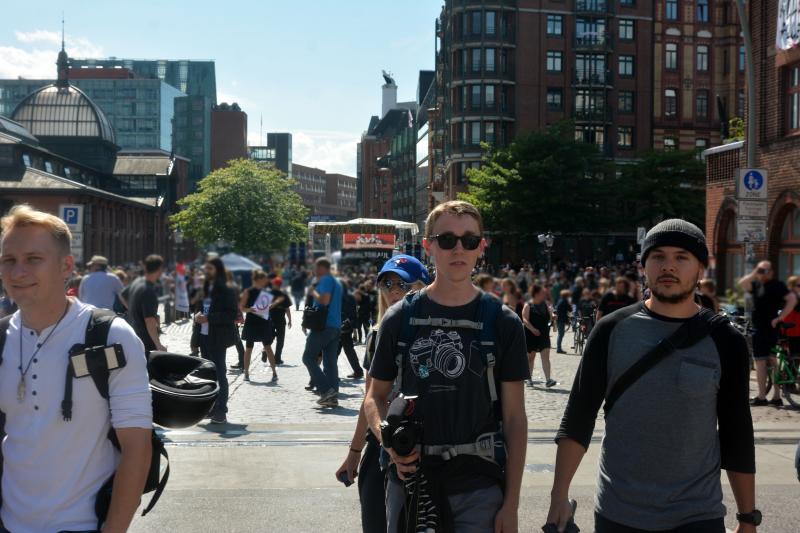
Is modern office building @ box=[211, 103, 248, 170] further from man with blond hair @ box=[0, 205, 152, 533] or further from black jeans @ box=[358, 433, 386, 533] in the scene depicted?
man with blond hair @ box=[0, 205, 152, 533]

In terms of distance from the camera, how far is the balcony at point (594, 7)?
7194cm

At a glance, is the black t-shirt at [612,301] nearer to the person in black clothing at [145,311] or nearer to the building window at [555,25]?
the person in black clothing at [145,311]

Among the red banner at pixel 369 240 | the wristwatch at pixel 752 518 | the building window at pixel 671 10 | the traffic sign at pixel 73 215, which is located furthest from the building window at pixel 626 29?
the wristwatch at pixel 752 518

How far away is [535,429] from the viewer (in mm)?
10477

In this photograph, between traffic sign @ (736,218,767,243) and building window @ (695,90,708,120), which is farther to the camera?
building window @ (695,90,708,120)

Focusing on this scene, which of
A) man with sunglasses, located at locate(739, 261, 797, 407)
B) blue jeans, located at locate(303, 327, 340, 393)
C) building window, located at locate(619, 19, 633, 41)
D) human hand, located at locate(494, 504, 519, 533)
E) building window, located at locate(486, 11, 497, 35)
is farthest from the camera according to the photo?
building window, located at locate(619, 19, 633, 41)

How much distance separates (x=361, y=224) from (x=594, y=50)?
35.0 metres

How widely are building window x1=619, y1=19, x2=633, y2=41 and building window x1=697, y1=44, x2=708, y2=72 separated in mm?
4991

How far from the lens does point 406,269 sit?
5.04 metres

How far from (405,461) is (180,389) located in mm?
792

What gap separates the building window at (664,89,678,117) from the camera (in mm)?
72625

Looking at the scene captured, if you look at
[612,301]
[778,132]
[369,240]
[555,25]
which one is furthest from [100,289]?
[555,25]

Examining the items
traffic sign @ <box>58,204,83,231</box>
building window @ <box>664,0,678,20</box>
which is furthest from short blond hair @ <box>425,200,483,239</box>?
building window @ <box>664,0,678,20</box>

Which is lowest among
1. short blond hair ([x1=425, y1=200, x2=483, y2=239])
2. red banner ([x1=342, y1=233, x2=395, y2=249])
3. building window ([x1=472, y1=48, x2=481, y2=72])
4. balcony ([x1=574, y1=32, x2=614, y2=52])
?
short blond hair ([x1=425, y1=200, x2=483, y2=239])
